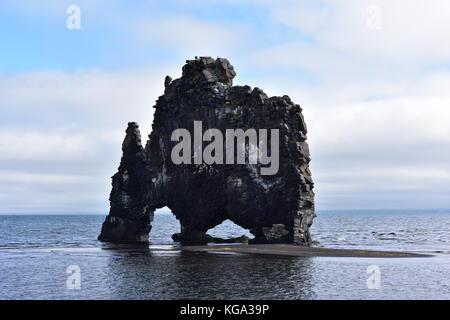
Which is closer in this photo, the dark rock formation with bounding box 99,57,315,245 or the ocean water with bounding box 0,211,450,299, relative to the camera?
the ocean water with bounding box 0,211,450,299

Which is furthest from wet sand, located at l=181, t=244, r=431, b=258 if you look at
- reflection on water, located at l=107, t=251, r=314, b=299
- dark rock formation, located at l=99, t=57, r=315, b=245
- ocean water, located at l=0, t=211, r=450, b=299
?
dark rock formation, located at l=99, t=57, r=315, b=245

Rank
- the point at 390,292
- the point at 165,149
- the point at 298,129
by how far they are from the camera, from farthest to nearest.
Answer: the point at 165,149 < the point at 298,129 < the point at 390,292

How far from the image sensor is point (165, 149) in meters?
98.3

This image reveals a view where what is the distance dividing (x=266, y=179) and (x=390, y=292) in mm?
44238

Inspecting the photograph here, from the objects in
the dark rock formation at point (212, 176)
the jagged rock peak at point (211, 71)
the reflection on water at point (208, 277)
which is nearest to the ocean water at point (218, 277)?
the reflection on water at point (208, 277)

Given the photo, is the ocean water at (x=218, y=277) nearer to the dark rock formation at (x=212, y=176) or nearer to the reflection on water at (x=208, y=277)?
the reflection on water at (x=208, y=277)

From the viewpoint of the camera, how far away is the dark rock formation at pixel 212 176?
276 ft

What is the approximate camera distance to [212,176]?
91188 mm

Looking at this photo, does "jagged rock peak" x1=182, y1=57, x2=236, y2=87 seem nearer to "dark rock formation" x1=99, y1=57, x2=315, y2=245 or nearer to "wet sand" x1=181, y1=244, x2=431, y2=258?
"dark rock formation" x1=99, y1=57, x2=315, y2=245

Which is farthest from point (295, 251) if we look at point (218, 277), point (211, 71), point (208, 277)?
point (211, 71)

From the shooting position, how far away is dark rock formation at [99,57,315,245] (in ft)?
276
